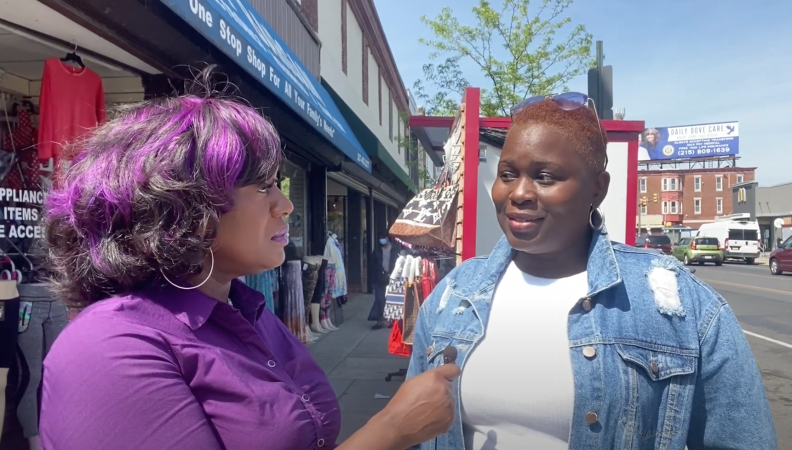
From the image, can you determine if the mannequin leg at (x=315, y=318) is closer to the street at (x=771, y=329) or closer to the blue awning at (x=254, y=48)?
the blue awning at (x=254, y=48)

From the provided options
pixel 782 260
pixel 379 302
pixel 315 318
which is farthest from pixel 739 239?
pixel 315 318

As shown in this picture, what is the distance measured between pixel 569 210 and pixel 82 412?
1309 mm

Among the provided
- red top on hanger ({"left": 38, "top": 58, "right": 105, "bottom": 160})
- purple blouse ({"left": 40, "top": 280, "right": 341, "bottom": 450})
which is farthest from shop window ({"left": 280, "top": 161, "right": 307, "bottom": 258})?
purple blouse ({"left": 40, "top": 280, "right": 341, "bottom": 450})

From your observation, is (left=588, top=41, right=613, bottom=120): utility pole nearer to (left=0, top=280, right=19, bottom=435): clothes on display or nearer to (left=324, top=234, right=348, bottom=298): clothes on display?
(left=0, top=280, right=19, bottom=435): clothes on display

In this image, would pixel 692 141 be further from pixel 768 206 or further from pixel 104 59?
pixel 104 59

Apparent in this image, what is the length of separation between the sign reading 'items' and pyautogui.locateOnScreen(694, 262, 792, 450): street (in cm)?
591

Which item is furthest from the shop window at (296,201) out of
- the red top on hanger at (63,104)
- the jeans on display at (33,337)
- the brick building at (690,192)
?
the brick building at (690,192)

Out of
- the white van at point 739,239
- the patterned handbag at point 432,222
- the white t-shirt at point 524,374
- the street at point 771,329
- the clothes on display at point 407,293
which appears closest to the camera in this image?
the white t-shirt at point 524,374

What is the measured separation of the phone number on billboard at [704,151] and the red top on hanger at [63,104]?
71.5 meters

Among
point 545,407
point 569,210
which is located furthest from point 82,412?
point 569,210

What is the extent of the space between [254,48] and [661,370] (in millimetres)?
3754

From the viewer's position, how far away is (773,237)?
150 feet

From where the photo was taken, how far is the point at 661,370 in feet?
4.82

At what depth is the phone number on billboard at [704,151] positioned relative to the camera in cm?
6419
